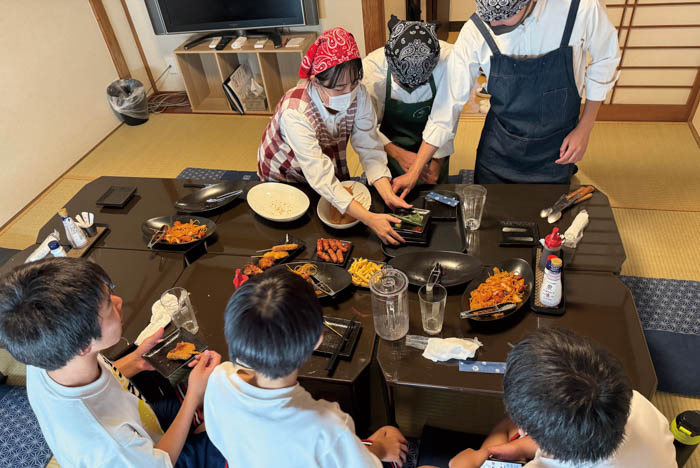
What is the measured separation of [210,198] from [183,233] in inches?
11.5

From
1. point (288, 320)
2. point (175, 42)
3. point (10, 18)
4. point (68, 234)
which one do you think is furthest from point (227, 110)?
point (288, 320)

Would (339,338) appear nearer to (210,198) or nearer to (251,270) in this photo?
(251,270)

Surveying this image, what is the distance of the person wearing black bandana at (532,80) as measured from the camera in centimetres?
178

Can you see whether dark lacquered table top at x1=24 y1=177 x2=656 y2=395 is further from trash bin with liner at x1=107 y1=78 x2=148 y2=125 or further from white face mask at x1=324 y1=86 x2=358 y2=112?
trash bin with liner at x1=107 y1=78 x2=148 y2=125

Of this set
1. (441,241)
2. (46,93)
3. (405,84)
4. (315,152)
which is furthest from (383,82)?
(46,93)

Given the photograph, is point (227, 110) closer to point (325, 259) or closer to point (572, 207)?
point (325, 259)

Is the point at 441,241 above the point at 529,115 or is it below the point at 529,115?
below

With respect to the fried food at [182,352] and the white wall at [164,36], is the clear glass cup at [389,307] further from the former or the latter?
the white wall at [164,36]

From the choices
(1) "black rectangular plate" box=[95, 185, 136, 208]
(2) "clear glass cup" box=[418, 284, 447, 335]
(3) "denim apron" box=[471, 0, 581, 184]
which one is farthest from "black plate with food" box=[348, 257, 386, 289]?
(1) "black rectangular plate" box=[95, 185, 136, 208]

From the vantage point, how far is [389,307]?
1.36m

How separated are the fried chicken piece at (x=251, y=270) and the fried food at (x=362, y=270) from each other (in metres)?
0.33

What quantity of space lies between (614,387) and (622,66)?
11.6 feet

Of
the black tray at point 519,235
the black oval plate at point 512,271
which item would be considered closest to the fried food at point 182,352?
the black oval plate at point 512,271

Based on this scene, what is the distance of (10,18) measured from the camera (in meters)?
3.46
